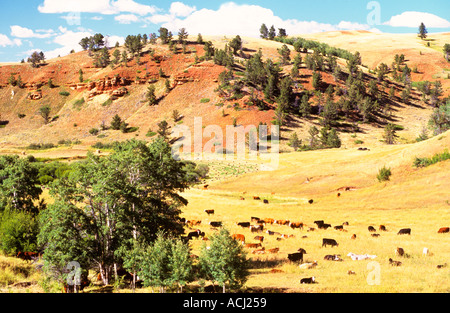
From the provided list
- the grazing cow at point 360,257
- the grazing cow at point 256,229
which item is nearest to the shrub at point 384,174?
the grazing cow at point 256,229

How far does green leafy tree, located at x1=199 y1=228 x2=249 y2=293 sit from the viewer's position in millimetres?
19672

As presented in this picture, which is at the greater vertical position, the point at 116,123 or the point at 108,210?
the point at 116,123

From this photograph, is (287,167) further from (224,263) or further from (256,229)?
(224,263)

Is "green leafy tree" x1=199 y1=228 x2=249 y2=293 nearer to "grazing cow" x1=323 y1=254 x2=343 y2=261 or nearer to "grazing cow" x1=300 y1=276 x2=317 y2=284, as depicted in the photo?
"grazing cow" x1=300 y1=276 x2=317 y2=284

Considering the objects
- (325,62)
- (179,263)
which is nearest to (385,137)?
(325,62)

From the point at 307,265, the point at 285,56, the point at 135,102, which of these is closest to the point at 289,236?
the point at 307,265

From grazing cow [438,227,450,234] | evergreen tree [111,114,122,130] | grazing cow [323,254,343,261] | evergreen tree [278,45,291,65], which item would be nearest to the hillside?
evergreen tree [111,114,122,130]

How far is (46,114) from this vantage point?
145m

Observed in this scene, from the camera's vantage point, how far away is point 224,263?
63.7 feet

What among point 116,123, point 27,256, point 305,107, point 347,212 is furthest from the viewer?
point 116,123

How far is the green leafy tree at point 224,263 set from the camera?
19.7 meters

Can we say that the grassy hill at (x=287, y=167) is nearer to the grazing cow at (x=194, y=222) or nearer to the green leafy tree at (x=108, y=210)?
the grazing cow at (x=194, y=222)

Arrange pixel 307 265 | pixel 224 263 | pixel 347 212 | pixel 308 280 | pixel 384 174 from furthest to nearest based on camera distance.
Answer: pixel 384 174 < pixel 347 212 < pixel 307 265 < pixel 308 280 < pixel 224 263
